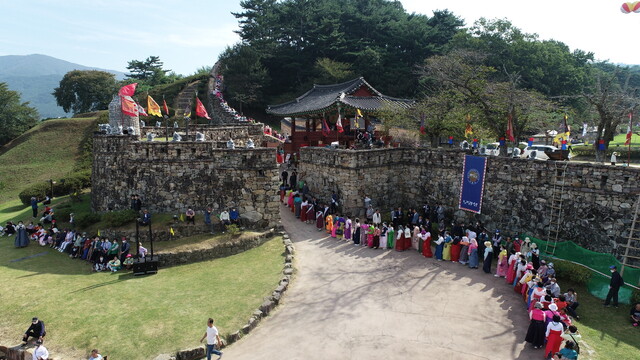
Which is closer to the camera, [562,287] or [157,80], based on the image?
[562,287]

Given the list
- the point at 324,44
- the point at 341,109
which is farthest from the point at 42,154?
the point at 324,44

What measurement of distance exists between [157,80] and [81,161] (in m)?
34.7

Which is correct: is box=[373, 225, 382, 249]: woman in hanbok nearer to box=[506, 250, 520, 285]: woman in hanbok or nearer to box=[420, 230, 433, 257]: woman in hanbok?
box=[420, 230, 433, 257]: woman in hanbok

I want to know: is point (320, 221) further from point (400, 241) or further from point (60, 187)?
point (60, 187)

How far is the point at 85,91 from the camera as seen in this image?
2172 inches

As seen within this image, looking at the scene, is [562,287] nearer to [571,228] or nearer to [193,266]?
[571,228]

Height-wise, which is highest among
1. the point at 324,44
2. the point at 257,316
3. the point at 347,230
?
the point at 324,44

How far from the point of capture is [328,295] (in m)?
14.4

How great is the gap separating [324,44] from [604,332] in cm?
4720

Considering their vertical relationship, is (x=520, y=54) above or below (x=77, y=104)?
above

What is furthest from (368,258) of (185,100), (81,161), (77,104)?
(77,104)

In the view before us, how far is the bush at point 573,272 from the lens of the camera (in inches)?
571

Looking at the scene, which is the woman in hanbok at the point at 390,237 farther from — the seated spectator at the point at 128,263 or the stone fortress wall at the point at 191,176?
the seated spectator at the point at 128,263

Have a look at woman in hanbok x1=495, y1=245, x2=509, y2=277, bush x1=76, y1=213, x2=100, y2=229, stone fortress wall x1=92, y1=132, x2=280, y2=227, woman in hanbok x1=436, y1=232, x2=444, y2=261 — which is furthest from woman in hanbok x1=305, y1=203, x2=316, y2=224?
bush x1=76, y1=213, x2=100, y2=229
